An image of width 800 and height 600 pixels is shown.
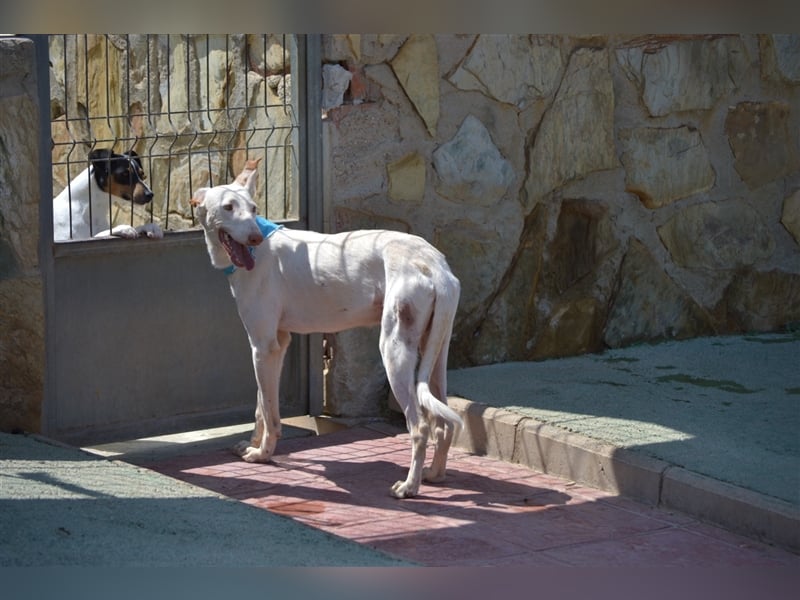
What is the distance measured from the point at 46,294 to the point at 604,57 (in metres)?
3.33

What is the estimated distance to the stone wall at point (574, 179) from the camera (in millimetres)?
6527

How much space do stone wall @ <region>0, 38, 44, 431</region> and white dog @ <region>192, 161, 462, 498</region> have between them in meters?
0.81

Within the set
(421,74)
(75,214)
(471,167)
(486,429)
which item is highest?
(421,74)

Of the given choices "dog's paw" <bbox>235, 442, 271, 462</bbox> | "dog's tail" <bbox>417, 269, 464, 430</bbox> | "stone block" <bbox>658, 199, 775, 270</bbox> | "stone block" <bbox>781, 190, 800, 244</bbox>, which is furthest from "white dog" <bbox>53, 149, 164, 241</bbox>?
"stone block" <bbox>781, 190, 800, 244</bbox>

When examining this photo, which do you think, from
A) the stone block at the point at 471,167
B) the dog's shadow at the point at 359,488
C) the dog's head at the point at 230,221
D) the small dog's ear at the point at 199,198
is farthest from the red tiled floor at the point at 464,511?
the stone block at the point at 471,167

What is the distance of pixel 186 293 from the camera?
6.37 m

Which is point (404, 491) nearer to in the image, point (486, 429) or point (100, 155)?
point (486, 429)

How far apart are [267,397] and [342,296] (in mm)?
637

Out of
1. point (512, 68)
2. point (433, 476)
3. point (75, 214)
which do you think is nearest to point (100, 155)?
point (75, 214)

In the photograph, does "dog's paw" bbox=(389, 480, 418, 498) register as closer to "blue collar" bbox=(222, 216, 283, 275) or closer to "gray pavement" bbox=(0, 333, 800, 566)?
"gray pavement" bbox=(0, 333, 800, 566)

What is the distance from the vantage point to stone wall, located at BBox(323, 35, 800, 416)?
6527 millimetres

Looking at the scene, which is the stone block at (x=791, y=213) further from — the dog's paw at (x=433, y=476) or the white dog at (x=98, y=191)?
the white dog at (x=98, y=191)

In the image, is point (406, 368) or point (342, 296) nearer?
point (406, 368)

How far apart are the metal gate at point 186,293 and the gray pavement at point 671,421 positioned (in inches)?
48.2
